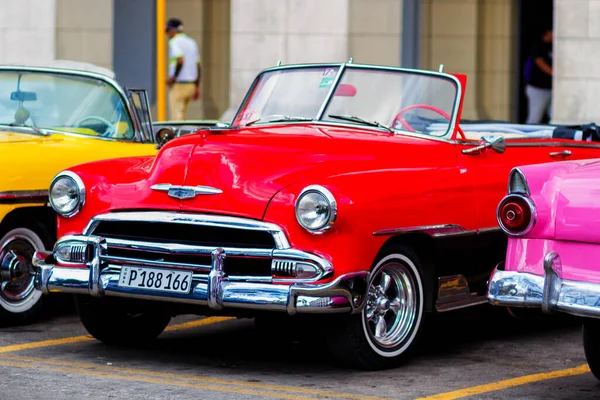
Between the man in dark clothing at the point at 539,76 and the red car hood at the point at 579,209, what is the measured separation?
536 inches

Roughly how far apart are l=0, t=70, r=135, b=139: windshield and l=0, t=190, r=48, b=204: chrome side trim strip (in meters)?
1.06

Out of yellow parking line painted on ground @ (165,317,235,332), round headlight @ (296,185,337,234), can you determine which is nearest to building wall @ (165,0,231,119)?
yellow parking line painted on ground @ (165,317,235,332)

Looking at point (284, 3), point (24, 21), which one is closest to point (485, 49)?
point (284, 3)

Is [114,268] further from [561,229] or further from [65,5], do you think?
[65,5]

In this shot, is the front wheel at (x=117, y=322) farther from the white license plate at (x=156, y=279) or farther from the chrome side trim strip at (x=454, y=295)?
the chrome side trim strip at (x=454, y=295)

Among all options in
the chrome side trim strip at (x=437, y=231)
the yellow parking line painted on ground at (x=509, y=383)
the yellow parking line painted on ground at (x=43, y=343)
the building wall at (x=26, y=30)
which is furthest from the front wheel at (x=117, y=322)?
the building wall at (x=26, y=30)

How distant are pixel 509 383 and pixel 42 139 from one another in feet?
12.0

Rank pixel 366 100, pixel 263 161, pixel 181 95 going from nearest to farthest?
pixel 263 161 < pixel 366 100 < pixel 181 95

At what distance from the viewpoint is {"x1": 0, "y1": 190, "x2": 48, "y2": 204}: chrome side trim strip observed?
8.02 meters

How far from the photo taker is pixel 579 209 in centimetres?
589

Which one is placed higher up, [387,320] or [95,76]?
[95,76]

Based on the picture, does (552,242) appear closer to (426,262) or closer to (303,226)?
(303,226)

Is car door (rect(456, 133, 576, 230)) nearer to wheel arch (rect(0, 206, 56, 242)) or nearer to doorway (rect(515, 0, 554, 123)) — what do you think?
wheel arch (rect(0, 206, 56, 242))

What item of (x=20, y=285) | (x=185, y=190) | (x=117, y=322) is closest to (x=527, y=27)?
(x=20, y=285)
